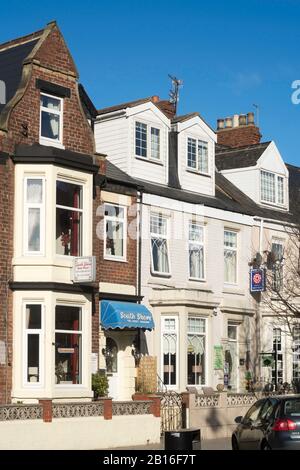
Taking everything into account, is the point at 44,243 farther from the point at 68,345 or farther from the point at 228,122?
the point at 228,122

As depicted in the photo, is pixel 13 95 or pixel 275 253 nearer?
pixel 13 95

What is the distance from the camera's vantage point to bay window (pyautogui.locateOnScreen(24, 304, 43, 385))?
82.9 ft

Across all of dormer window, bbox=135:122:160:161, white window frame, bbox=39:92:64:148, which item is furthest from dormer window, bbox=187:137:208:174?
white window frame, bbox=39:92:64:148

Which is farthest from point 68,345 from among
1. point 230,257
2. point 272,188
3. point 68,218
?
point 272,188

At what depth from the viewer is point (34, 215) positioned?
25.9 metres

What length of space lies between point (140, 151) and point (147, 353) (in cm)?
648

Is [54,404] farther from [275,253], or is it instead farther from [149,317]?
[275,253]

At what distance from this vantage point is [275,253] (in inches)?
1414

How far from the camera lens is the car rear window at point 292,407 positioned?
19.2m

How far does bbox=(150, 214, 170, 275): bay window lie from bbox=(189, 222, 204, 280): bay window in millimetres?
1187

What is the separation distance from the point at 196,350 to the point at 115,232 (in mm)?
4846

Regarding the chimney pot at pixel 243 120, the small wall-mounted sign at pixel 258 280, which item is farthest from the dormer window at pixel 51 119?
Answer: the chimney pot at pixel 243 120
